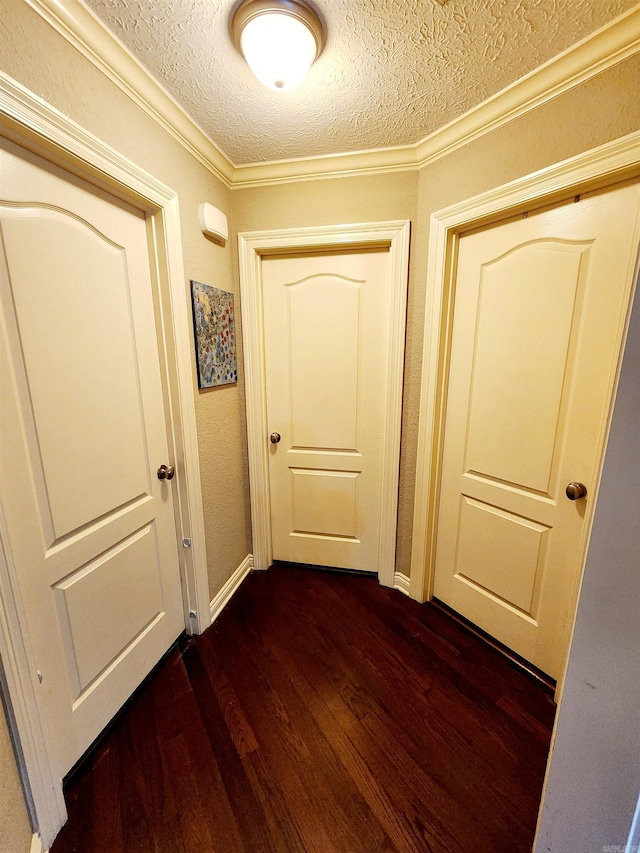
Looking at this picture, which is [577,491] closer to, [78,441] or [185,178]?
[78,441]

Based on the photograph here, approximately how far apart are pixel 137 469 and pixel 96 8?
4.56ft

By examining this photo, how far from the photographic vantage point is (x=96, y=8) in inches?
35.2

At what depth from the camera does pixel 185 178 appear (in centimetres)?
140

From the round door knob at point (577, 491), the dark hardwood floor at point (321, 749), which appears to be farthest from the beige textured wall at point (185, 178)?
the round door knob at point (577, 491)

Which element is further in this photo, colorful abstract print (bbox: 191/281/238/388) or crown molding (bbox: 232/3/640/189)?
colorful abstract print (bbox: 191/281/238/388)

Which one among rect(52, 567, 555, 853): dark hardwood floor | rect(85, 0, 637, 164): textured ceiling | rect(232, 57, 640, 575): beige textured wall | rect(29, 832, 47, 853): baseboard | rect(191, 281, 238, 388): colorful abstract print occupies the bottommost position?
rect(52, 567, 555, 853): dark hardwood floor

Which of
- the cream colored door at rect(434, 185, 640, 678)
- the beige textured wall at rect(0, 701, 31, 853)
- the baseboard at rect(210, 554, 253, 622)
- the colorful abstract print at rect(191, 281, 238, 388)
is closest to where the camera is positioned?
the beige textured wall at rect(0, 701, 31, 853)

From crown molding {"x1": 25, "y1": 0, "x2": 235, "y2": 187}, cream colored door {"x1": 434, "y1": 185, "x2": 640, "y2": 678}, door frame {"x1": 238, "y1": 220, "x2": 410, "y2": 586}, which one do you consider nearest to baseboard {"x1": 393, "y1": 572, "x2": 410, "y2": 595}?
door frame {"x1": 238, "y1": 220, "x2": 410, "y2": 586}

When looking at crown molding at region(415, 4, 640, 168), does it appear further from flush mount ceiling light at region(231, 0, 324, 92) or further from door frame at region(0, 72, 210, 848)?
door frame at region(0, 72, 210, 848)

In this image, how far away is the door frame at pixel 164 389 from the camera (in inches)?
32.4

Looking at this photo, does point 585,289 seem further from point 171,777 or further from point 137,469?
point 171,777

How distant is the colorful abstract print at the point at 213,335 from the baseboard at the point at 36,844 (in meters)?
1.50

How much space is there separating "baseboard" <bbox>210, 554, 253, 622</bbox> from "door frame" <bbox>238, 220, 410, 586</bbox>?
0.11 m

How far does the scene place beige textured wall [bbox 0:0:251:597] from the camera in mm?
838
